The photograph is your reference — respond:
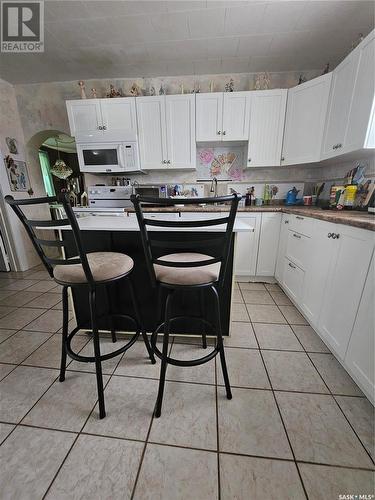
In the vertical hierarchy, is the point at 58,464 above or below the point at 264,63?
below

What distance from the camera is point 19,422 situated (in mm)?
1049

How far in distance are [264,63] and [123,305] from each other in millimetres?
3322

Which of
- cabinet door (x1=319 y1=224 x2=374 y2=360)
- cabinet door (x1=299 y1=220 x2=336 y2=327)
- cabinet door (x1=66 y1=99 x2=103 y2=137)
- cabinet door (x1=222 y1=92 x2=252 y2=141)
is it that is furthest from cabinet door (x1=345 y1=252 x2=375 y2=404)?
cabinet door (x1=66 y1=99 x2=103 y2=137)

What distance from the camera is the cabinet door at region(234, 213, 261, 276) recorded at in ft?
8.03

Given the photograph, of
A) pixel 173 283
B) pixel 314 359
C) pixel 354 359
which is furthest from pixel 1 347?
pixel 354 359

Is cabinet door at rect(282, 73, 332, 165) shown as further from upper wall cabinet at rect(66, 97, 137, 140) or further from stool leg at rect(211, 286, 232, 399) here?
stool leg at rect(211, 286, 232, 399)

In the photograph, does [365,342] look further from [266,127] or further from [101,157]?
[101,157]

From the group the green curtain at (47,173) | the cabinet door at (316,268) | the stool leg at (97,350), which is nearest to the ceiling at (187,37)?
the cabinet door at (316,268)

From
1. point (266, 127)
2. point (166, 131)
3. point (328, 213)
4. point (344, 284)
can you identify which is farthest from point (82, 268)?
point (266, 127)

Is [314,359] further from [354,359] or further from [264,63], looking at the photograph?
[264,63]

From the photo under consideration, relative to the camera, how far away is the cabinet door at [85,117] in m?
2.72

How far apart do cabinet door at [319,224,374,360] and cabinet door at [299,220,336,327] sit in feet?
0.17

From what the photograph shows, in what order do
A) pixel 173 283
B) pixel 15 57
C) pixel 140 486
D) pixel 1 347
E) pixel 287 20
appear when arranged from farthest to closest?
pixel 15 57 < pixel 287 20 < pixel 1 347 < pixel 173 283 < pixel 140 486

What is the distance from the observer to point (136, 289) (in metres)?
1.48
